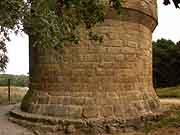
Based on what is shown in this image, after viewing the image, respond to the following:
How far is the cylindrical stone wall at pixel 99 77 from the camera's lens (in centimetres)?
1152

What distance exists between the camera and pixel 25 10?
665cm

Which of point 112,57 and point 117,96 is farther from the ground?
point 112,57

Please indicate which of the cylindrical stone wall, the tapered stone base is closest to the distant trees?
the cylindrical stone wall

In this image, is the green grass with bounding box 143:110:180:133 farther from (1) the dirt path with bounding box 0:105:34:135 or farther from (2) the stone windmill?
(1) the dirt path with bounding box 0:105:34:135

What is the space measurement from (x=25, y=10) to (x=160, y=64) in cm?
3548

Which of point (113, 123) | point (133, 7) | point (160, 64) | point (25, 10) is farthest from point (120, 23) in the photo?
point (160, 64)

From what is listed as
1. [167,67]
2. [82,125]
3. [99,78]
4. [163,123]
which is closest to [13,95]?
[99,78]

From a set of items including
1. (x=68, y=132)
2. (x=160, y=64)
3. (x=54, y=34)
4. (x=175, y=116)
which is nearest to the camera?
(x=54, y=34)

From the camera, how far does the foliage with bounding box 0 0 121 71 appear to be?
632cm

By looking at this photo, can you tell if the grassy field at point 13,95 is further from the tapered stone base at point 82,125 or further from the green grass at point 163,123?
the green grass at point 163,123

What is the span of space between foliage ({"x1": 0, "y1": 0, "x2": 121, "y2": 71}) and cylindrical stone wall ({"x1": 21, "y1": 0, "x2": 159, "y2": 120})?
9.89 feet

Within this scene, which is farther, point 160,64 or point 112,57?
point 160,64

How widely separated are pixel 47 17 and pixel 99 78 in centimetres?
494

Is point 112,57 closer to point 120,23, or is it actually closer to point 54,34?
point 120,23
